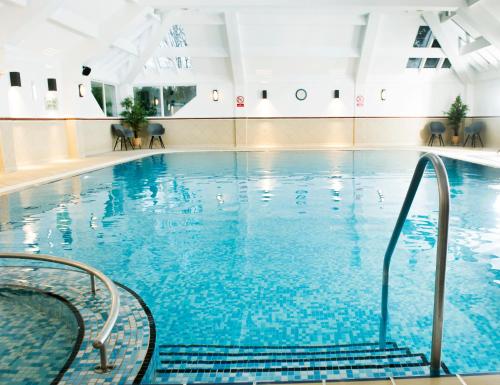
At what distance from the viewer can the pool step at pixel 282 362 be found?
2.23 metres

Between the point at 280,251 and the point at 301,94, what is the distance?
13528mm

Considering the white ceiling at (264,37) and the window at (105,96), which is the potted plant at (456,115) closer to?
the white ceiling at (264,37)

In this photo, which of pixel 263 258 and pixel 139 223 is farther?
pixel 139 223

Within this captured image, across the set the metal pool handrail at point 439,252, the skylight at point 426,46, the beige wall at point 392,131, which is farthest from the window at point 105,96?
the metal pool handrail at point 439,252

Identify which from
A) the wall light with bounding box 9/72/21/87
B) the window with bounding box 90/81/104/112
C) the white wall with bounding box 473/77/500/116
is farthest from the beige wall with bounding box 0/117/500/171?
the wall light with bounding box 9/72/21/87

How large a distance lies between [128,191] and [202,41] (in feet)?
28.6

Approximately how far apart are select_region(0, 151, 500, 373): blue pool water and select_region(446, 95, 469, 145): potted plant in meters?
8.35

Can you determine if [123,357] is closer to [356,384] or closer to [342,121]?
[356,384]

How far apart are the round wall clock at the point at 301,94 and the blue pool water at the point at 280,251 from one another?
8.83m

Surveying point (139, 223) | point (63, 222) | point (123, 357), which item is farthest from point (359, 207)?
point (123, 357)

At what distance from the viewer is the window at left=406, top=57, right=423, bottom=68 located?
648 inches

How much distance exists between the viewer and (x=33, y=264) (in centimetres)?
399

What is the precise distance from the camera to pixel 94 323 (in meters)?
2.59

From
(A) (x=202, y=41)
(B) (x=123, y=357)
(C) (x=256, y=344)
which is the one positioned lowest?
(C) (x=256, y=344)
